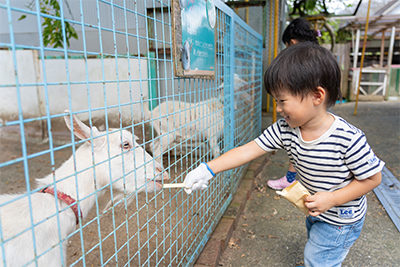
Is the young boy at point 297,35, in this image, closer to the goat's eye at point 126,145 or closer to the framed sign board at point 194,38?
the framed sign board at point 194,38

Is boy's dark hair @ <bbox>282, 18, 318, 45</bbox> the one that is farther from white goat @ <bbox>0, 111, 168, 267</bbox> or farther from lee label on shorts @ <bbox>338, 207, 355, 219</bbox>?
white goat @ <bbox>0, 111, 168, 267</bbox>

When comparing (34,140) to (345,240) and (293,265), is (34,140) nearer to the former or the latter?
(293,265)

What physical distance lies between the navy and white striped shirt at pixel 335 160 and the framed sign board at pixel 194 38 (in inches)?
28.4

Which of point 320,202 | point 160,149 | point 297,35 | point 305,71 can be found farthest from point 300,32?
point 320,202

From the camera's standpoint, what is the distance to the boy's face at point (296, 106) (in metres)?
1.50

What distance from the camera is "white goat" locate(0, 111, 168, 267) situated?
129 cm

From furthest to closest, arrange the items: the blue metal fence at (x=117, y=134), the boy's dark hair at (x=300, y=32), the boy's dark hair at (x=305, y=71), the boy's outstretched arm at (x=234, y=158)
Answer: the boy's dark hair at (x=300, y=32) < the boy's outstretched arm at (x=234, y=158) < the boy's dark hair at (x=305, y=71) < the blue metal fence at (x=117, y=134)

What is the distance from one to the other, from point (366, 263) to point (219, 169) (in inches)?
64.2

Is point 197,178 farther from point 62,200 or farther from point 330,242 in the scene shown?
point 330,242

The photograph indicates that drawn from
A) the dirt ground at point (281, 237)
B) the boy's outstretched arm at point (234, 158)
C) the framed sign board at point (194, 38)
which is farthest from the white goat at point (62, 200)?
the dirt ground at point (281, 237)

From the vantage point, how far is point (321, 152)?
158 centimetres

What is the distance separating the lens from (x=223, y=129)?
3.10 meters

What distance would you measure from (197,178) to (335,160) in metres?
0.73

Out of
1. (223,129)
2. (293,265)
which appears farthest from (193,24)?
(293,265)
